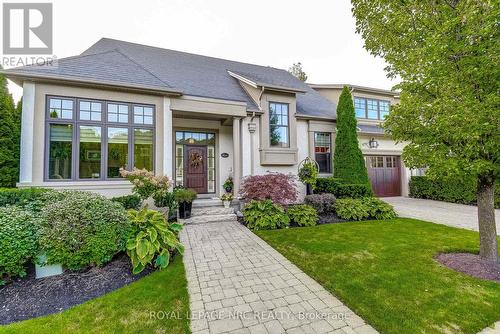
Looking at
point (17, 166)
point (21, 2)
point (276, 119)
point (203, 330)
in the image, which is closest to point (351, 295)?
point (203, 330)

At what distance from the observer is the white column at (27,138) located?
5.66m

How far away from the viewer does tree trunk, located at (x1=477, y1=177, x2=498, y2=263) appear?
155 inches

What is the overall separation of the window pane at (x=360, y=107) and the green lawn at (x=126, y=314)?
13.0m

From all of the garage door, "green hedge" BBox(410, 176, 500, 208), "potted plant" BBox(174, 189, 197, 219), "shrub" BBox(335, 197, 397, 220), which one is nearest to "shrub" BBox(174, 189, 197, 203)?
"potted plant" BBox(174, 189, 197, 219)

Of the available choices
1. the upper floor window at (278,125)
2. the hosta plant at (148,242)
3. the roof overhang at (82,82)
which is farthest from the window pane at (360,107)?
the hosta plant at (148,242)

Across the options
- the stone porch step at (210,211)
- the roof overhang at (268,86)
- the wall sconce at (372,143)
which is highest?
the roof overhang at (268,86)

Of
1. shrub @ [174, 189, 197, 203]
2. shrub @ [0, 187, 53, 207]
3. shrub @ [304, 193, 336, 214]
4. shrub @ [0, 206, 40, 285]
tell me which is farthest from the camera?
shrub @ [304, 193, 336, 214]

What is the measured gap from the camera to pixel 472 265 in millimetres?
3820

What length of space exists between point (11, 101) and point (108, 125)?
304cm

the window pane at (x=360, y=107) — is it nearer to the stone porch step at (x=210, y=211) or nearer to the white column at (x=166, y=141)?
the stone porch step at (x=210, y=211)

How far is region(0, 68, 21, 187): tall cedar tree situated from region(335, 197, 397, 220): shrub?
10.2 metres

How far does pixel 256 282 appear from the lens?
3.40m

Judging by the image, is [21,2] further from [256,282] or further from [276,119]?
[256,282]

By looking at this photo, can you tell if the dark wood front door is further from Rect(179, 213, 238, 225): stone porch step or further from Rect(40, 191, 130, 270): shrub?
Rect(40, 191, 130, 270): shrub
